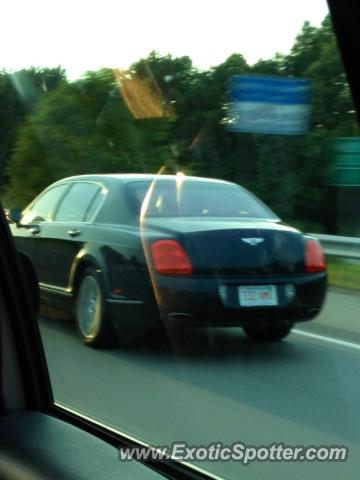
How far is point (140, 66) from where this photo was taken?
10.2 ft

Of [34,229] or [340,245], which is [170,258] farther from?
[340,245]

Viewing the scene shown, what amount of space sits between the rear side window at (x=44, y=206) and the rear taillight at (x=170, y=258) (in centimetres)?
62

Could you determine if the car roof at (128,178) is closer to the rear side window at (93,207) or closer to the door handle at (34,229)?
the rear side window at (93,207)

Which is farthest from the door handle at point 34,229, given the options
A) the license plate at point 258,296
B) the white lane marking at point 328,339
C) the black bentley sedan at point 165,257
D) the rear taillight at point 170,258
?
the white lane marking at point 328,339

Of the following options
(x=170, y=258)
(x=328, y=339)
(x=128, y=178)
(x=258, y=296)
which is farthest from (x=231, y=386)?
(x=128, y=178)

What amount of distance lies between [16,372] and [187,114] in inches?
52.9

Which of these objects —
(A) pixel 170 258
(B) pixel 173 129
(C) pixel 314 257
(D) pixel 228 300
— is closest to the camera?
(C) pixel 314 257

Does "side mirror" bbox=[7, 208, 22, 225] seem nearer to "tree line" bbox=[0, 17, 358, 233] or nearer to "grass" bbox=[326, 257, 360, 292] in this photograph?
"tree line" bbox=[0, 17, 358, 233]

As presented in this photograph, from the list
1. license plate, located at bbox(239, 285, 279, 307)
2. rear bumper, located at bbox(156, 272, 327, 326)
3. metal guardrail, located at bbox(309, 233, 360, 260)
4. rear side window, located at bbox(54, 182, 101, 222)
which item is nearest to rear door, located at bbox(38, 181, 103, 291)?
rear side window, located at bbox(54, 182, 101, 222)

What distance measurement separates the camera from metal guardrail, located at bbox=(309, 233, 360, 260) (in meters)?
2.44

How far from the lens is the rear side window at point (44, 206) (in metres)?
3.73

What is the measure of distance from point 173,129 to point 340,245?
0.87 m

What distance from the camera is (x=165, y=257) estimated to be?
3367 millimetres

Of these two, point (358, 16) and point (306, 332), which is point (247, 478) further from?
point (358, 16)
